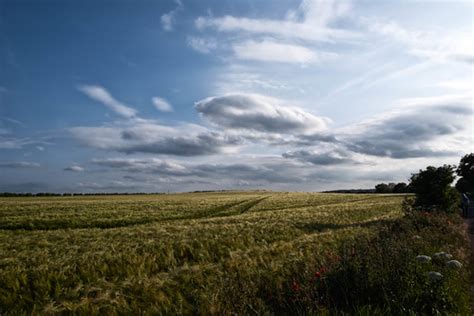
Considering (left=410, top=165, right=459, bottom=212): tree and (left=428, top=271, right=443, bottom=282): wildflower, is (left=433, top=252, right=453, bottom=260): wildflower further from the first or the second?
(left=410, top=165, right=459, bottom=212): tree

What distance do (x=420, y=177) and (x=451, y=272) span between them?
71.9 ft

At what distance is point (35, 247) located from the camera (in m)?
13.7

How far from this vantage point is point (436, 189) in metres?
25.9

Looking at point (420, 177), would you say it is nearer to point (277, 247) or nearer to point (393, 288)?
point (277, 247)

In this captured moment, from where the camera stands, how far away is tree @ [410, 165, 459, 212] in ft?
84.4

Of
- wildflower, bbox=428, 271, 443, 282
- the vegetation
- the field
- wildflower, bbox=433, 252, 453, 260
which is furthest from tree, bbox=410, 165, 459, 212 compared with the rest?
the vegetation

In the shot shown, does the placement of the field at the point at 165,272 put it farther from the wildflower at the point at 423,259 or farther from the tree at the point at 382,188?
the tree at the point at 382,188

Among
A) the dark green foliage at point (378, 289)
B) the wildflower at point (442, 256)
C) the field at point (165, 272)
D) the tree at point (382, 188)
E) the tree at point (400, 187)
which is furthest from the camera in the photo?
the tree at point (382, 188)

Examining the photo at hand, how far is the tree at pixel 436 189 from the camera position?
84.4 ft

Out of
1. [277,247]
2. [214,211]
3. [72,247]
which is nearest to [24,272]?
[72,247]

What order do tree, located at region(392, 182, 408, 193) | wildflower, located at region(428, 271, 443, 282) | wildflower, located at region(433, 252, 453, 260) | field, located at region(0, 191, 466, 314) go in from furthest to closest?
tree, located at region(392, 182, 408, 193) → wildflower, located at region(433, 252, 453, 260) → field, located at region(0, 191, 466, 314) → wildflower, located at region(428, 271, 443, 282)

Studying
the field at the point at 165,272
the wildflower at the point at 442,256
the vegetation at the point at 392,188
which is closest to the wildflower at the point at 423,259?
the wildflower at the point at 442,256

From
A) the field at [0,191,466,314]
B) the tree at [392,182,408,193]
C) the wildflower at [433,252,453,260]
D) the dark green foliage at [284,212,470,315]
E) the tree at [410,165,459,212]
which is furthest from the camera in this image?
the tree at [392,182,408,193]

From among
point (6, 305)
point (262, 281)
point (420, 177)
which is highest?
point (420, 177)
